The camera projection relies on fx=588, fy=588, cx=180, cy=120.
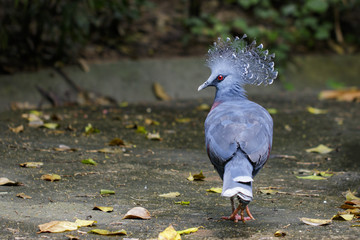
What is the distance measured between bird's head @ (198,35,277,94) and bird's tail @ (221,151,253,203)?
728 millimetres

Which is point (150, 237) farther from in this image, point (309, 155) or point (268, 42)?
point (268, 42)

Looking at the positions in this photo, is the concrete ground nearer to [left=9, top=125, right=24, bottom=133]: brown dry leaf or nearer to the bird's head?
[left=9, top=125, right=24, bottom=133]: brown dry leaf

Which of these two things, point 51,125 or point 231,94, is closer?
point 231,94

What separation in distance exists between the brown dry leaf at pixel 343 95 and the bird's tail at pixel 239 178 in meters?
5.90

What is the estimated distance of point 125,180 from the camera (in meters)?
4.37

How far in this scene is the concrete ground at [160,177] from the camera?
332 centimetres

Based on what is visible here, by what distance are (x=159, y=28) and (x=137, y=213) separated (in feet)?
26.2

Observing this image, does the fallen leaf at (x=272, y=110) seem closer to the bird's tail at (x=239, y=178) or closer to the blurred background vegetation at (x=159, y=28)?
the blurred background vegetation at (x=159, y=28)

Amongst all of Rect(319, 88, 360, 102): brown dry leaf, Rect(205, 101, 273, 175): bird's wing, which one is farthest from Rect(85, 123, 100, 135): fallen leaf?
Rect(319, 88, 360, 102): brown dry leaf

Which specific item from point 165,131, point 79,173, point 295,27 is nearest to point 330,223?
point 79,173

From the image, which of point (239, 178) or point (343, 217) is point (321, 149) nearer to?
point (343, 217)

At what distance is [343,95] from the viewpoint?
8961 millimetres

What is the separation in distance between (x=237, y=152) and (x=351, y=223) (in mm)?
771

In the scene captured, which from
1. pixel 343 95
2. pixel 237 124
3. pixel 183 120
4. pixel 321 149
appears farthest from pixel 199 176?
pixel 343 95
